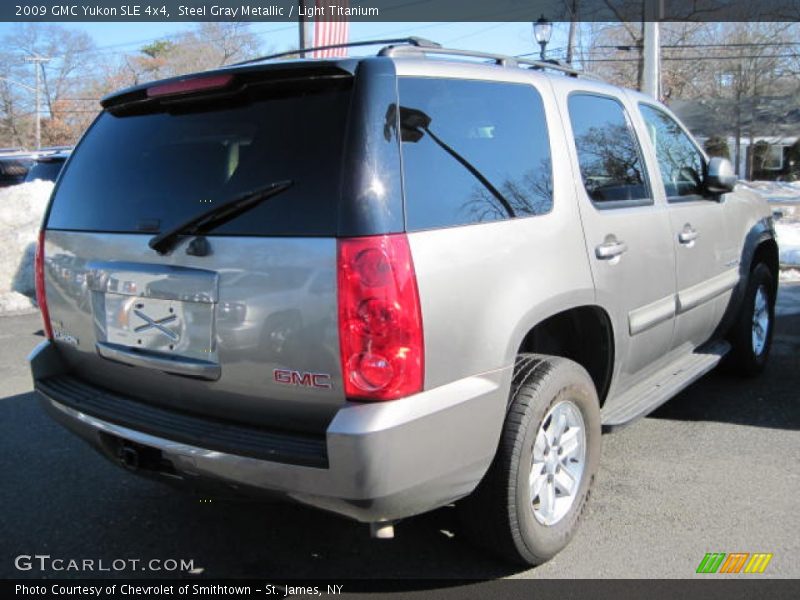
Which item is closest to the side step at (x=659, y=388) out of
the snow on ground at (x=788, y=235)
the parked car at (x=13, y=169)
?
the snow on ground at (x=788, y=235)

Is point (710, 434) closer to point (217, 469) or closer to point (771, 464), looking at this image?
point (771, 464)

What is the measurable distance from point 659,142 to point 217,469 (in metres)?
3.17

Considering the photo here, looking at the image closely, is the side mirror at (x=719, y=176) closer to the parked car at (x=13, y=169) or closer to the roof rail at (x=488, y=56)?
the roof rail at (x=488, y=56)

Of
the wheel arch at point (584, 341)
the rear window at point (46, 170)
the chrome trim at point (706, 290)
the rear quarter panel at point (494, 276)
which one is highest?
the rear window at point (46, 170)

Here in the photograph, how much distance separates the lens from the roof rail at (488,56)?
269 centimetres

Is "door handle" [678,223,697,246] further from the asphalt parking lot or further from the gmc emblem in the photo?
the gmc emblem

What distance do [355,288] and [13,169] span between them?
19.9 meters

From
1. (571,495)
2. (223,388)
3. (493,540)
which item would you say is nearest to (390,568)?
(493,540)

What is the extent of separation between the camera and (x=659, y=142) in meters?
4.26

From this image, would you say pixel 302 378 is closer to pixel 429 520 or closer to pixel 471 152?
pixel 471 152

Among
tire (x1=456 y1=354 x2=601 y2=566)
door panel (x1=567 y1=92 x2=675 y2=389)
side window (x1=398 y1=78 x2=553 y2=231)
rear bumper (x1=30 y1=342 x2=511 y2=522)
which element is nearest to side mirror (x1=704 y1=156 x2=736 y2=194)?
door panel (x1=567 y1=92 x2=675 y2=389)

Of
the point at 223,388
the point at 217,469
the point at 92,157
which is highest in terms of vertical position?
the point at 92,157

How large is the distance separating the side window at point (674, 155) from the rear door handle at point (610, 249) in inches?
34.4

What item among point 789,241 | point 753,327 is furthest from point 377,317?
point 789,241
